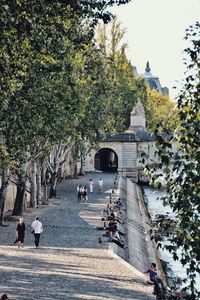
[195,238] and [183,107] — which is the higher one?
[183,107]

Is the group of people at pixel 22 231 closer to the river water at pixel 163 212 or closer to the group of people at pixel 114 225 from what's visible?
the group of people at pixel 114 225

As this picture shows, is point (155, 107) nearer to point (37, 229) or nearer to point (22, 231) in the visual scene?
point (37, 229)

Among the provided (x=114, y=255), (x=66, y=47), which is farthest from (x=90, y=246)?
(x=66, y=47)

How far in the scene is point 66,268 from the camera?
69.8 feet

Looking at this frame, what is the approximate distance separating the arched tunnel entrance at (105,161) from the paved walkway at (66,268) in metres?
51.1

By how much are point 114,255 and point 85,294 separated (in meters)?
6.59

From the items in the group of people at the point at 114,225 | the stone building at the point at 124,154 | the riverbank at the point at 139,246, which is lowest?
the riverbank at the point at 139,246

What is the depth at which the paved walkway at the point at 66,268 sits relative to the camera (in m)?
17.8

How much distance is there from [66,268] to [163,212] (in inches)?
1138

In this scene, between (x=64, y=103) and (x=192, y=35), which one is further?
(x=64, y=103)

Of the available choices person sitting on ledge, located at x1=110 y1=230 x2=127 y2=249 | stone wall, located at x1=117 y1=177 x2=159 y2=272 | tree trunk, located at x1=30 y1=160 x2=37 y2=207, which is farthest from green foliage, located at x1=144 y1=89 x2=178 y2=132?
person sitting on ledge, located at x1=110 y1=230 x2=127 y2=249

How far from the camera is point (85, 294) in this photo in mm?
17703

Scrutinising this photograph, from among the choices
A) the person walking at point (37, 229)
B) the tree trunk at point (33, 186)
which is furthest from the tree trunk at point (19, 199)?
the person walking at point (37, 229)

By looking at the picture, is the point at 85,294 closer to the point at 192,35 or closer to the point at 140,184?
the point at 192,35
